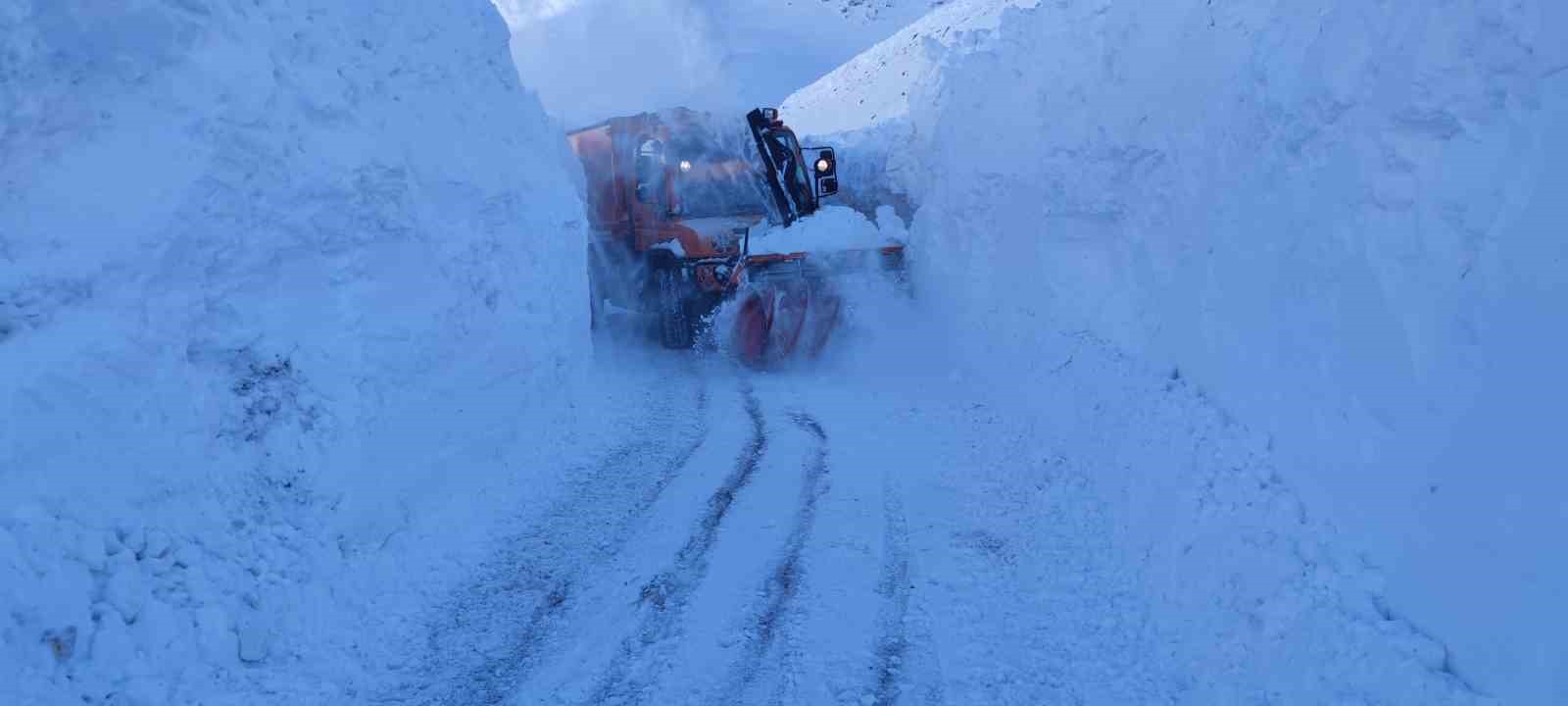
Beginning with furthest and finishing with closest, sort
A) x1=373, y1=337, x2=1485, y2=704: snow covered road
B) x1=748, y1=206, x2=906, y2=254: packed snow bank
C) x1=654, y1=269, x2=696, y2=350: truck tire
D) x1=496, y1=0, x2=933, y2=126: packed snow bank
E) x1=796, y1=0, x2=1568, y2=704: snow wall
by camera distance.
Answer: x1=496, y1=0, x2=933, y2=126: packed snow bank → x1=654, y1=269, x2=696, y2=350: truck tire → x1=748, y1=206, x2=906, y2=254: packed snow bank → x1=373, y1=337, x2=1485, y2=704: snow covered road → x1=796, y1=0, x2=1568, y2=704: snow wall

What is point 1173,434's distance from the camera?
561cm

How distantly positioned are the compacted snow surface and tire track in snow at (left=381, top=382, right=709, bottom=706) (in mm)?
31

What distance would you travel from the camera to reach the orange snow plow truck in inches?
440

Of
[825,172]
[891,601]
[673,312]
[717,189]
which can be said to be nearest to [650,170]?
[717,189]

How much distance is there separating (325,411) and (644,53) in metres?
14.1

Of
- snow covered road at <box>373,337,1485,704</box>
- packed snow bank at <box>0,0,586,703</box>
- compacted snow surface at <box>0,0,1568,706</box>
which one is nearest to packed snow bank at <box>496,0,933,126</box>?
compacted snow surface at <box>0,0,1568,706</box>

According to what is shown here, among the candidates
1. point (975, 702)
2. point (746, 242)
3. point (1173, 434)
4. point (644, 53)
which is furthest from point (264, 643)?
point (644, 53)

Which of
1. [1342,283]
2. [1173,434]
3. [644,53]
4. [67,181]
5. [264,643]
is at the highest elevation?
[644,53]

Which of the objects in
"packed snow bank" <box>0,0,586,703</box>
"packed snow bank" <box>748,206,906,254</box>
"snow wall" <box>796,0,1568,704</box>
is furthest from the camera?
"packed snow bank" <box>748,206,906,254</box>

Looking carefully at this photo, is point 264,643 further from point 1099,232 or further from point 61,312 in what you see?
point 1099,232

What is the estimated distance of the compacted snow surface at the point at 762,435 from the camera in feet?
11.5

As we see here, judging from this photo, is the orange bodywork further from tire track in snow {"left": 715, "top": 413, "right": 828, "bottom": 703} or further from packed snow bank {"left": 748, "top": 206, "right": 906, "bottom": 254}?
tire track in snow {"left": 715, "top": 413, "right": 828, "bottom": 703}

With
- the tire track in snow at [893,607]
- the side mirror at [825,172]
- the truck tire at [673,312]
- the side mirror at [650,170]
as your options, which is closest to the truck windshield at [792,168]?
the side mirror at [825,172]

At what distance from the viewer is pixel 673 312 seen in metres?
12.1
